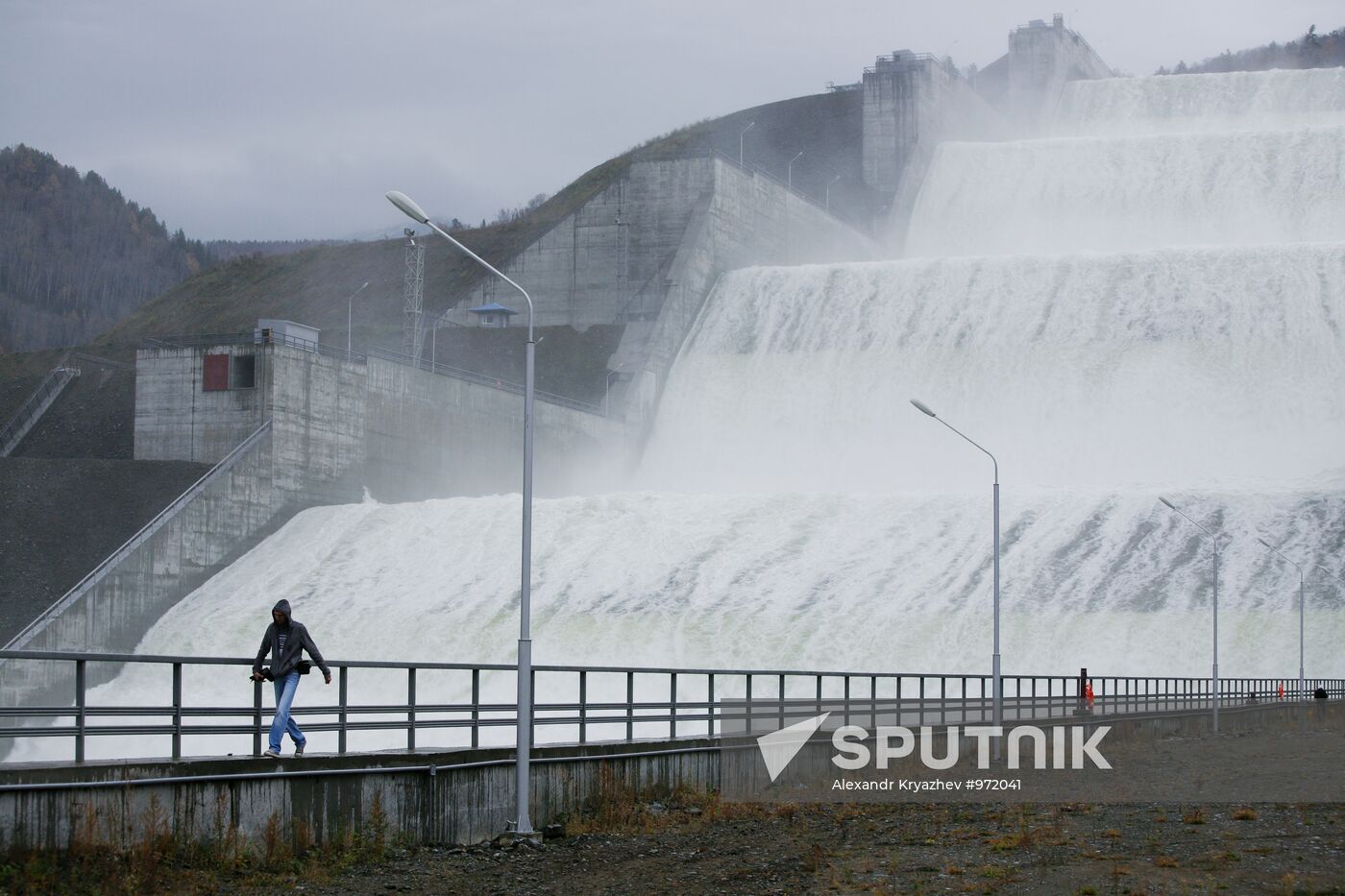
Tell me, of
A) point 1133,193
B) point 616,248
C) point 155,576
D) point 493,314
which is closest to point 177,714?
point 155,576

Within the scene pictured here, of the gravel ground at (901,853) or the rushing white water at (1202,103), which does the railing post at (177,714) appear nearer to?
the gravel ground at (901,853)

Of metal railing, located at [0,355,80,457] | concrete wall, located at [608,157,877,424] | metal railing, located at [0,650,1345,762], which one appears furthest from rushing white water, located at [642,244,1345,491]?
metal railing, located at [0,355,80,457]

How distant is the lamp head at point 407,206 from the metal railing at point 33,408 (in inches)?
1993

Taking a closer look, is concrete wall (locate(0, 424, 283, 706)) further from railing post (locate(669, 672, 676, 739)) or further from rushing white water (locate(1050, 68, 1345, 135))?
rushing white water (locate(1050, 68, 1345, 135))

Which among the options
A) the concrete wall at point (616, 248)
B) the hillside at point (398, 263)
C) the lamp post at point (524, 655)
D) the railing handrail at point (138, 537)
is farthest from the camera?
the hillside at point (398, 263)

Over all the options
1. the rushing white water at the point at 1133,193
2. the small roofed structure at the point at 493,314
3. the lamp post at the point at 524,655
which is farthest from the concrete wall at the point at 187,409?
the rushing white water at the point at 1133,193

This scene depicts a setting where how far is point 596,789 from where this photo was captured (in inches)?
750

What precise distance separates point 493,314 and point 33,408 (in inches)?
807

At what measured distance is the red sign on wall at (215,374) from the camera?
174 feet

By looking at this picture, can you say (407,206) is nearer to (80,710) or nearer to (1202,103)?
(80,710)

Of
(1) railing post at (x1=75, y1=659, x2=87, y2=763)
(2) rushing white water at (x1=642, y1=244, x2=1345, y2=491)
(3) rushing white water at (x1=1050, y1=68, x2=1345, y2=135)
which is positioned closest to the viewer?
(1) railing post at (x1=75, y1=659, x2=87, y2=763)

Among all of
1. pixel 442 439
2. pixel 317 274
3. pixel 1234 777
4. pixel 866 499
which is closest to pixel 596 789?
pixel 1234 777

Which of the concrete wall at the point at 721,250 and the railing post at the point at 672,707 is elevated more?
the concrete wall at the point at 721,250

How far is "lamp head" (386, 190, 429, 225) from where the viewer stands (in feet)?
54.9
